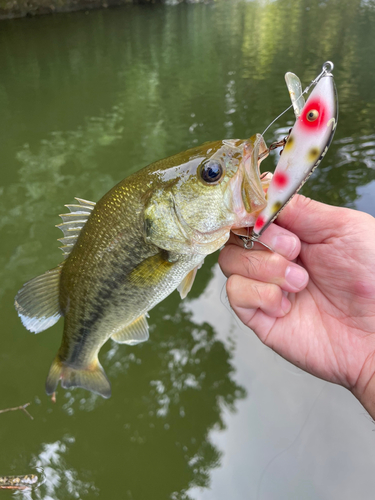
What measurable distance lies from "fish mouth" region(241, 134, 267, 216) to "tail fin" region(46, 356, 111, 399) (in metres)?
1.45

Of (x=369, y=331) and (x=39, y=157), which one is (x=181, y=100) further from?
(x=369, y=331)

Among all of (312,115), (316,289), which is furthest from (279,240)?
(312,115)

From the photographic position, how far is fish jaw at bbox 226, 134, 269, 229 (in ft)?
4.41

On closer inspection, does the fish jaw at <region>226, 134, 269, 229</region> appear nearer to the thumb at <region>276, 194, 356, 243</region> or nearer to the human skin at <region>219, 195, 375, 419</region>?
the human skin at <region>219, 195, 375, 419</region>

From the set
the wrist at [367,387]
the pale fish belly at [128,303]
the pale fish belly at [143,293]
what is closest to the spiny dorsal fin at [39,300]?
the pale fish belly at [128,303]

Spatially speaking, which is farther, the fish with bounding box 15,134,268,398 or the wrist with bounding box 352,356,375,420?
the wrist with bounding box 352,356,375,420

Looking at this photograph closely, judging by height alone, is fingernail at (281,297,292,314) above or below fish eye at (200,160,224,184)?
below

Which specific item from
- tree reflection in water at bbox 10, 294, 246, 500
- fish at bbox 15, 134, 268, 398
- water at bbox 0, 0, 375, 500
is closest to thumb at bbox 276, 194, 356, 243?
fish at bbox 15, 134, 268, 398

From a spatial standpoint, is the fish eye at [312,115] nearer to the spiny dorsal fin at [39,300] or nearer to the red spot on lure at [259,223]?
the red spot on lure at [259,223]

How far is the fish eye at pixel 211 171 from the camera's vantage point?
139cm

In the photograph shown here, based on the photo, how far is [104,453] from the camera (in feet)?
9.83

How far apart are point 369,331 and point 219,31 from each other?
1955 cm

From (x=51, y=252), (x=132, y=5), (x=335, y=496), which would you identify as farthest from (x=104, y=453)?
(x=132, y=5)

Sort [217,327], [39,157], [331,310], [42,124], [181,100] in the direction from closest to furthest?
[331,310], [217,327], [39,157], [42,124], [181,100]
